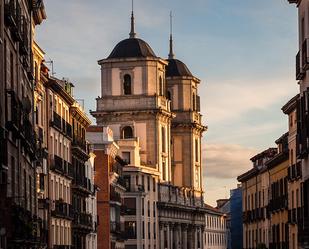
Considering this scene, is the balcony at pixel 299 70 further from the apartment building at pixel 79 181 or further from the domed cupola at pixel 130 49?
the domed cupola at pixel 130 49

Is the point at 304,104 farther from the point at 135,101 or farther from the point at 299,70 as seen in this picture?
the point at 135,101

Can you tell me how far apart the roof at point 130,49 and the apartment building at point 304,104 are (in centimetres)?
13869

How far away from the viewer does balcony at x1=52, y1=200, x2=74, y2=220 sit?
287 feet

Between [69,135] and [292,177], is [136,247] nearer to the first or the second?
[69,135]

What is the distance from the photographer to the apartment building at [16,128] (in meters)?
40.6

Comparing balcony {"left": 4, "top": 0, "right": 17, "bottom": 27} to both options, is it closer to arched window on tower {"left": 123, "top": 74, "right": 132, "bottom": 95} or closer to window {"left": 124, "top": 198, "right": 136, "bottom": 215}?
window {"left": 124, "top": 198, "right": 136, "bottom": 215}

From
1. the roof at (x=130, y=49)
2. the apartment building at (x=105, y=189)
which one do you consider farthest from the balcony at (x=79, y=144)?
the roof at (x=130, y=49)

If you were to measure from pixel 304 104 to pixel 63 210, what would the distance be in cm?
3938

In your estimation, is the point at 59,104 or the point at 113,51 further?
the point at 113,51

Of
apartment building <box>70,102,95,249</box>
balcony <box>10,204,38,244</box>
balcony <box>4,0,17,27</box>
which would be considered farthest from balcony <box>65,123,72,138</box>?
balcony <box>4,0,17,27</box>

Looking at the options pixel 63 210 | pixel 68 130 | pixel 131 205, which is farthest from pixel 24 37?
pixel 131 205

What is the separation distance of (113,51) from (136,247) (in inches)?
1425

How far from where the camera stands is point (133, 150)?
18125 centimetres

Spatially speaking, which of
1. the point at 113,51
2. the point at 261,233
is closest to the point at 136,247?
the point at 113,51
